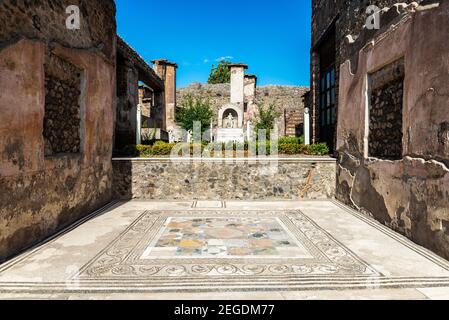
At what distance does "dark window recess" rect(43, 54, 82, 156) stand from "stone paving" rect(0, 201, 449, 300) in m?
1.42

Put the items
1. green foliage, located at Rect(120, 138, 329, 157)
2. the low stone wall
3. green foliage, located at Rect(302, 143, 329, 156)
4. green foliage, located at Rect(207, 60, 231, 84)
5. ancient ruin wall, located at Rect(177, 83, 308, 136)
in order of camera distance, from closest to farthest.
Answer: the low stone wall → green foliage, located at Rect(120, 138, 329, 157) → green foliage, located at Rect(302, 143, 329, 156) → ancient ruin wall, located at Rect(177, 83, 308, 136) → green foliage, located at Rect(207, 60, 231, 84)

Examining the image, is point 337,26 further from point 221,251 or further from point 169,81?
point 169,81

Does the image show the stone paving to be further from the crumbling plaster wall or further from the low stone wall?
the low stone wall

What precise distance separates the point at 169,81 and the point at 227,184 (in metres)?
14.2

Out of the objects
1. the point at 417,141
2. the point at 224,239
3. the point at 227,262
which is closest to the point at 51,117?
the point at 224,239

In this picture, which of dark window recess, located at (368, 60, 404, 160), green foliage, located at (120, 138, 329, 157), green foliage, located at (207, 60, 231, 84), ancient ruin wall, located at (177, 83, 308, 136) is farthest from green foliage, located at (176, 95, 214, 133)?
green foliage, located at (207, 60, 231, 84)

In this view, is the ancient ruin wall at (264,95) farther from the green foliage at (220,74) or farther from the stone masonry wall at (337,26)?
the green foliage at (220,74)

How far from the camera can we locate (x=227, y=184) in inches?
276

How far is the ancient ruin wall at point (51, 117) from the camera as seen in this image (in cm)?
345

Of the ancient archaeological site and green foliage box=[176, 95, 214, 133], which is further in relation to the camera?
green foliage box=[176, 95, 214, 133]

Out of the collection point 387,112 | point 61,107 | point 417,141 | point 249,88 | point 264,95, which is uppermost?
point 249,88

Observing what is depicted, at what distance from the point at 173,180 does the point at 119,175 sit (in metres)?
1.32

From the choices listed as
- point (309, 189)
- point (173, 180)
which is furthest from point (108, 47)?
point (309, 189)

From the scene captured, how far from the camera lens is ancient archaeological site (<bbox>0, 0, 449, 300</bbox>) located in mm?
2902
